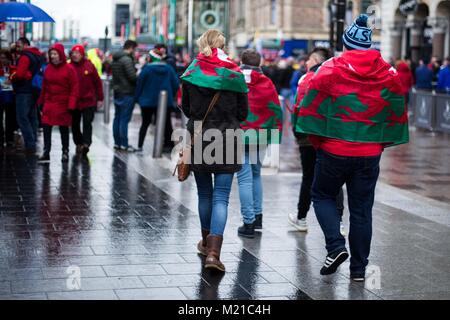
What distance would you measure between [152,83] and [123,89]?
1.81 ft

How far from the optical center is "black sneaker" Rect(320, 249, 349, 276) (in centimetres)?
689

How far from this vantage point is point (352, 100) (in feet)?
22.1

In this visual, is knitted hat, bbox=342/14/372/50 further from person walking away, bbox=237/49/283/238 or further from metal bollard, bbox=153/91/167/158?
metal bollard, bbox=153/91/167/158

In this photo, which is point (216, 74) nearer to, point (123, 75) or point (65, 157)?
point (65, 157)

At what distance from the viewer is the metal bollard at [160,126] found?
49.5 ft

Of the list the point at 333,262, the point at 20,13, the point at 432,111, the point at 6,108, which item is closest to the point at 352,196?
the point at 333,262

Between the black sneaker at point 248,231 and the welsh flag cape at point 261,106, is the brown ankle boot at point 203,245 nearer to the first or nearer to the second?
the black sneaker at point 248,231

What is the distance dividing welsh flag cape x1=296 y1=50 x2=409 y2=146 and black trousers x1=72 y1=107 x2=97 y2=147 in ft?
28.0

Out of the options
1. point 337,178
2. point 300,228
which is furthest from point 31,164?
point 337,178

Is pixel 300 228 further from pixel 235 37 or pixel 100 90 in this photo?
pixel 235 37

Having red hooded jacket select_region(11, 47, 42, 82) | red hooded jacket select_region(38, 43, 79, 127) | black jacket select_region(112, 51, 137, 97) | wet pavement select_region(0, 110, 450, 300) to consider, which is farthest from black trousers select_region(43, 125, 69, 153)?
black jacket select_region(112, 51, 137, 97)

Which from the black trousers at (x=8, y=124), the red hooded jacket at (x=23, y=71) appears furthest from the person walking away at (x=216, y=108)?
the black trousers at (x=8, y=124)

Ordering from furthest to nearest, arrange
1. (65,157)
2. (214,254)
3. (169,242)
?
1. (65,157)
2. (169,242)
3. (214,254)

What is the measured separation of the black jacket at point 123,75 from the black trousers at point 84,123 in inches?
48.9
